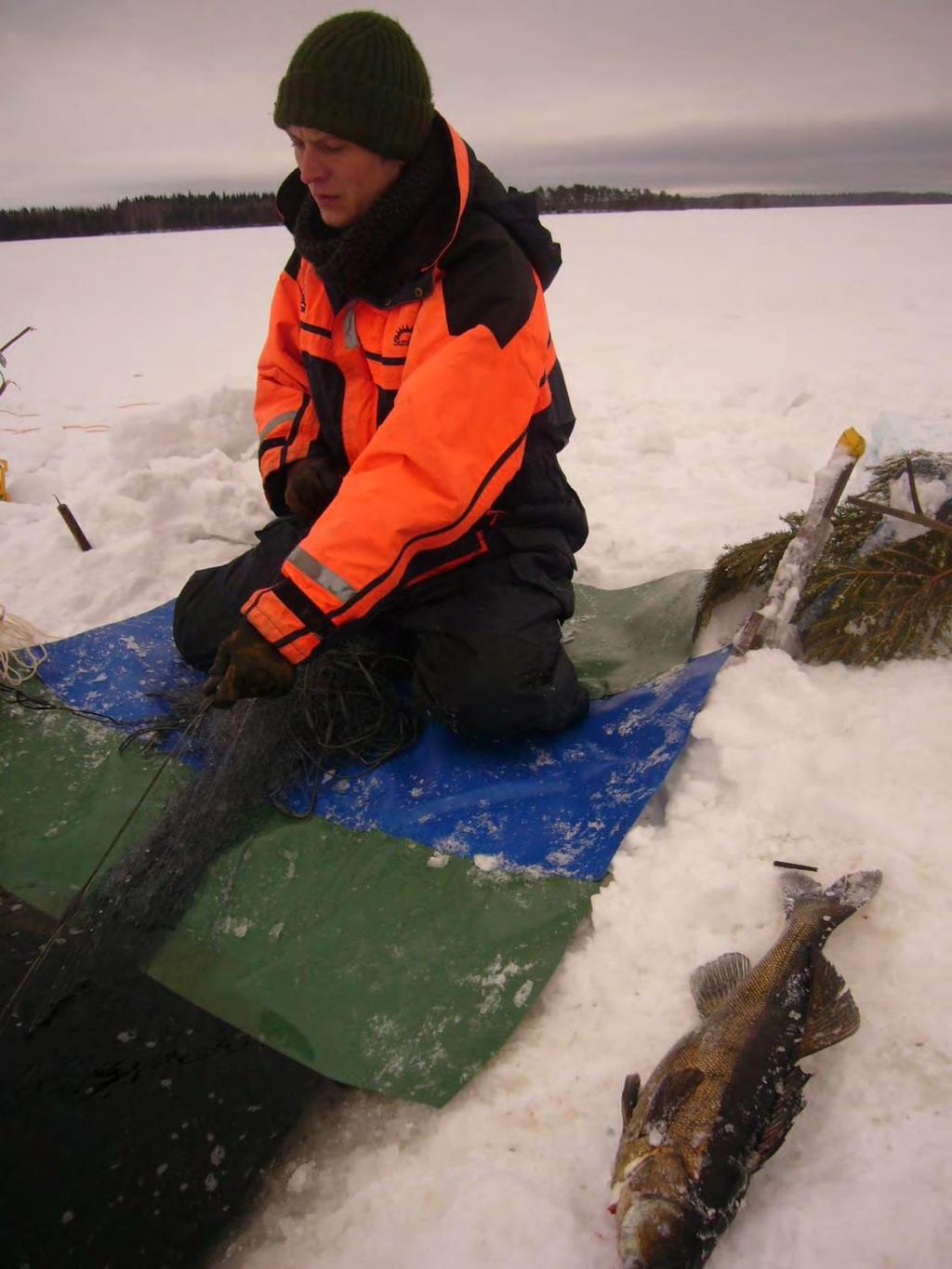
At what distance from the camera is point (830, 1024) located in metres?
1.55

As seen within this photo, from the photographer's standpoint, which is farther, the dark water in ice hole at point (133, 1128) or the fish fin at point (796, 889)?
the fish fin at point (796, 889)

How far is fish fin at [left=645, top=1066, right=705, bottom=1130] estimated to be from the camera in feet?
4.61

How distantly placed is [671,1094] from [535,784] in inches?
38.9

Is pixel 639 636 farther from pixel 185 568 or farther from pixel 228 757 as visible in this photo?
pixel 185 568

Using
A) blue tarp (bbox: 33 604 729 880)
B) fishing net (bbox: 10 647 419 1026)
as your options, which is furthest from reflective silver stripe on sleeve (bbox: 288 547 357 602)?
blue tarp (bbox: 33 604 729 880)

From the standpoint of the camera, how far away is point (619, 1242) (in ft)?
4.21

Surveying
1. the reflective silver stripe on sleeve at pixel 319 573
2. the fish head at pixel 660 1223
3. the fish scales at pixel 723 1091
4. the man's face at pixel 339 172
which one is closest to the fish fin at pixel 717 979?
the fish scales at pixel 723 1091

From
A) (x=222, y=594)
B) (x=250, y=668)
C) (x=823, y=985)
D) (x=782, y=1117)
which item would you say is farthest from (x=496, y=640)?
(x=782, y=1117)

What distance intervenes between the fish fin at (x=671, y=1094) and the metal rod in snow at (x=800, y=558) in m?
1.37

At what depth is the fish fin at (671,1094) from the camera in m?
1.41

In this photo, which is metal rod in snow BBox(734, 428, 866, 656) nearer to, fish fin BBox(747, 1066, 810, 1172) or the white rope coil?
fish fin BBox(747, 1066, 810, 1172)

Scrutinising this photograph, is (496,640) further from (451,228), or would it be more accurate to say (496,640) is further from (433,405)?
(451,228)

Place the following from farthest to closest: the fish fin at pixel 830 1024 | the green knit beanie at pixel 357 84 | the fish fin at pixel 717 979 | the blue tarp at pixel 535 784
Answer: the blue tarp at pixel 535 784 → the green knit beanie at pixel 357 84 → the fish fin at pixel 717 979 → the fish fin at pixel 830 1024

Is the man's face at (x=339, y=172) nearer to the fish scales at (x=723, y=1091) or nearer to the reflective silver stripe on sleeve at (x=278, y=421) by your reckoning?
the reflective silver stripe on sleeve at (x=278, y=421)
